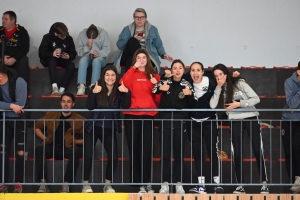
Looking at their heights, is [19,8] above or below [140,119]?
above

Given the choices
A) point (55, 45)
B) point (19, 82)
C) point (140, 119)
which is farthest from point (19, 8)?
point (140, 119)

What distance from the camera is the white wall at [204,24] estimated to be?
13758 mm

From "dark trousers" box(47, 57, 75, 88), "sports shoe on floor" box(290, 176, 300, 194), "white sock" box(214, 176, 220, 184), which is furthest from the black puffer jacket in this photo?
"sports shoe on floor" box(290, 176, 300, 194)

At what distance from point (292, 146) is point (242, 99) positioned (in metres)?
0.84

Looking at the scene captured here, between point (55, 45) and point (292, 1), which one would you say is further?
point (292, 1)

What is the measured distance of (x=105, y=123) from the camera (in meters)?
10.9

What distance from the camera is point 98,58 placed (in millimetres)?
12789

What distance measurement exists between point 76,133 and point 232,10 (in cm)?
382

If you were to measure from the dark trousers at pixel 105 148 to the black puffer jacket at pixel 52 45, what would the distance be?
2334 mm

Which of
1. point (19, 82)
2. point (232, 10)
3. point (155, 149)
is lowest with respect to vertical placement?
point (155, 149)

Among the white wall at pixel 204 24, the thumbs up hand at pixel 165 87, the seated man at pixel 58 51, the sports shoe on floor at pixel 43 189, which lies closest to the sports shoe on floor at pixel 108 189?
the sports shoe on floor at pixel 43 189

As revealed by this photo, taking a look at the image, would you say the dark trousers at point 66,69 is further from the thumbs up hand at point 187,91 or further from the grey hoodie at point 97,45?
the thumbs up hand at point 187,91

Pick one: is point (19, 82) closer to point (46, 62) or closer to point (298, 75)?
point (46, 62)

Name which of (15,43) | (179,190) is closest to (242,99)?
(179,190)
